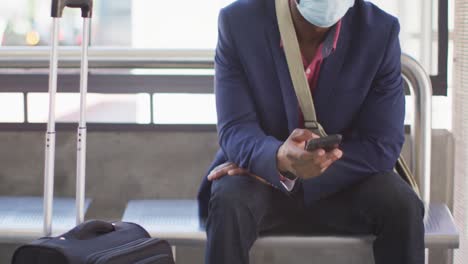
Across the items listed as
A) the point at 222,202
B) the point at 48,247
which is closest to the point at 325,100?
the point at 222,202

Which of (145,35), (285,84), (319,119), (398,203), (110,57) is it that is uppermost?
(145,35)

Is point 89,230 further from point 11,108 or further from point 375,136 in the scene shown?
point 11,108

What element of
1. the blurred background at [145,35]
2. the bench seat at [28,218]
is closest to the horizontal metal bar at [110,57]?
the blurred background at [145,35]

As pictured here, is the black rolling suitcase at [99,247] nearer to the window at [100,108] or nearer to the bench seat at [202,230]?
the bench seat at [202,230]

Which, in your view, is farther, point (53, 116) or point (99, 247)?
point (53, 116)

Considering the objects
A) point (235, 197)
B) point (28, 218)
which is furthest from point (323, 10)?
point (28, 218)

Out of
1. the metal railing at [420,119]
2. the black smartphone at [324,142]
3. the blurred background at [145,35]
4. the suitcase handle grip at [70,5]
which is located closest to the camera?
the black smartphone at [324,142]

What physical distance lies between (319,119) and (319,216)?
291 millimetres

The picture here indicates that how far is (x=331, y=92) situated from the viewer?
253 centimetres

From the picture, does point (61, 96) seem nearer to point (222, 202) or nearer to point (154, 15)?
point (154, 15)

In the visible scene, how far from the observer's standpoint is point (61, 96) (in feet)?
11.6

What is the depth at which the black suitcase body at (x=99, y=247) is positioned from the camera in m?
2.23

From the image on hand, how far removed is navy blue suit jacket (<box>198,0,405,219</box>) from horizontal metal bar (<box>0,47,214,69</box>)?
0.48 m

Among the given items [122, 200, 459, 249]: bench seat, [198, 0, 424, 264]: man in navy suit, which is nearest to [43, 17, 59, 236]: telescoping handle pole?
[122, 200, 459, 249]: bench seat
